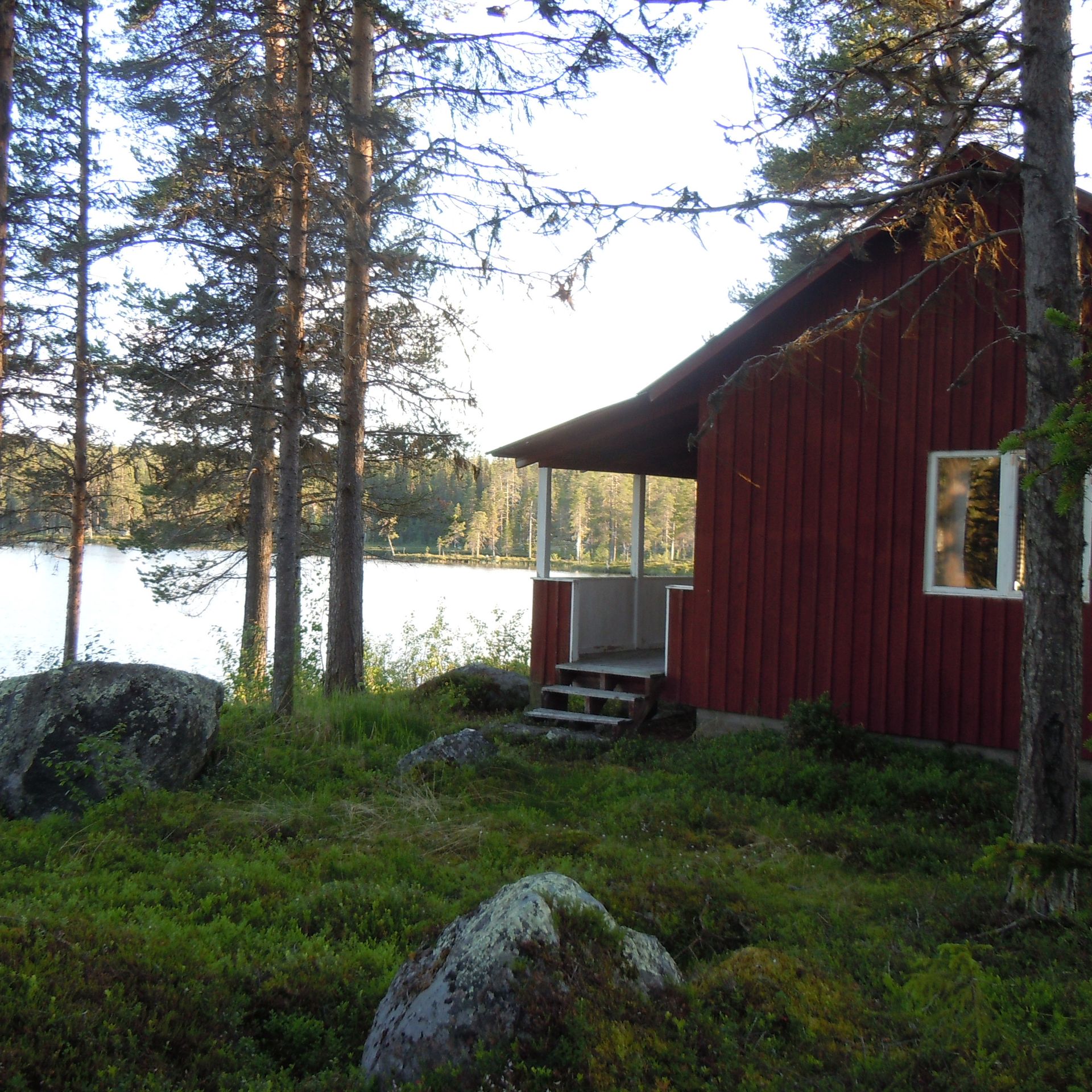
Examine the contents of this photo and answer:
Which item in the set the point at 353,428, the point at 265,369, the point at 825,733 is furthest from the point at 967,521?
the point at 265,369

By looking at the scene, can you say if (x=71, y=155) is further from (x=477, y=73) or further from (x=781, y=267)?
(x=781, y=267)

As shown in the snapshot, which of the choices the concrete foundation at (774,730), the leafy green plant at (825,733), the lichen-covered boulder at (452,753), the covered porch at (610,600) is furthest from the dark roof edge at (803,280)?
the lichen-covered boulder at (452,753)

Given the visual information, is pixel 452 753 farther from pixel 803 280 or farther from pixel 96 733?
pixel 803 280

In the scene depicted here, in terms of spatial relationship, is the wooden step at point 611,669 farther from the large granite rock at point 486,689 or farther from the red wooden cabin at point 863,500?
the large granite rock at point 486,689

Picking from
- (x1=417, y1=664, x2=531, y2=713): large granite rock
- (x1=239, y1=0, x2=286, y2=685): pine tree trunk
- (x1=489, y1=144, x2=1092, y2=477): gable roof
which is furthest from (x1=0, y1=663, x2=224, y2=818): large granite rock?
(x1=489, y1=144, x2=1092, y2=477): gable roof

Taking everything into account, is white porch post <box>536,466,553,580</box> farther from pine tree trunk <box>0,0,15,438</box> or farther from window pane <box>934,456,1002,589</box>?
pine tree trunk <box>0,0,15,438</box>

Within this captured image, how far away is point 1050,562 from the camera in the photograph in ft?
17.5

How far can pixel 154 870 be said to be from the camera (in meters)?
5.62

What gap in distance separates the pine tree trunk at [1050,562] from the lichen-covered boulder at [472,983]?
2.65 m

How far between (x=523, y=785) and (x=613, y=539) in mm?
54257

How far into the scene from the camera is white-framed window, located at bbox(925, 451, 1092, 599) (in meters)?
8.14

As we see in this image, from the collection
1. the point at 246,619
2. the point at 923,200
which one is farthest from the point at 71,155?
the point at 923,200

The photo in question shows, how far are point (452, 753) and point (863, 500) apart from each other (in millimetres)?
4538

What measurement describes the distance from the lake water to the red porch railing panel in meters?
3.99
